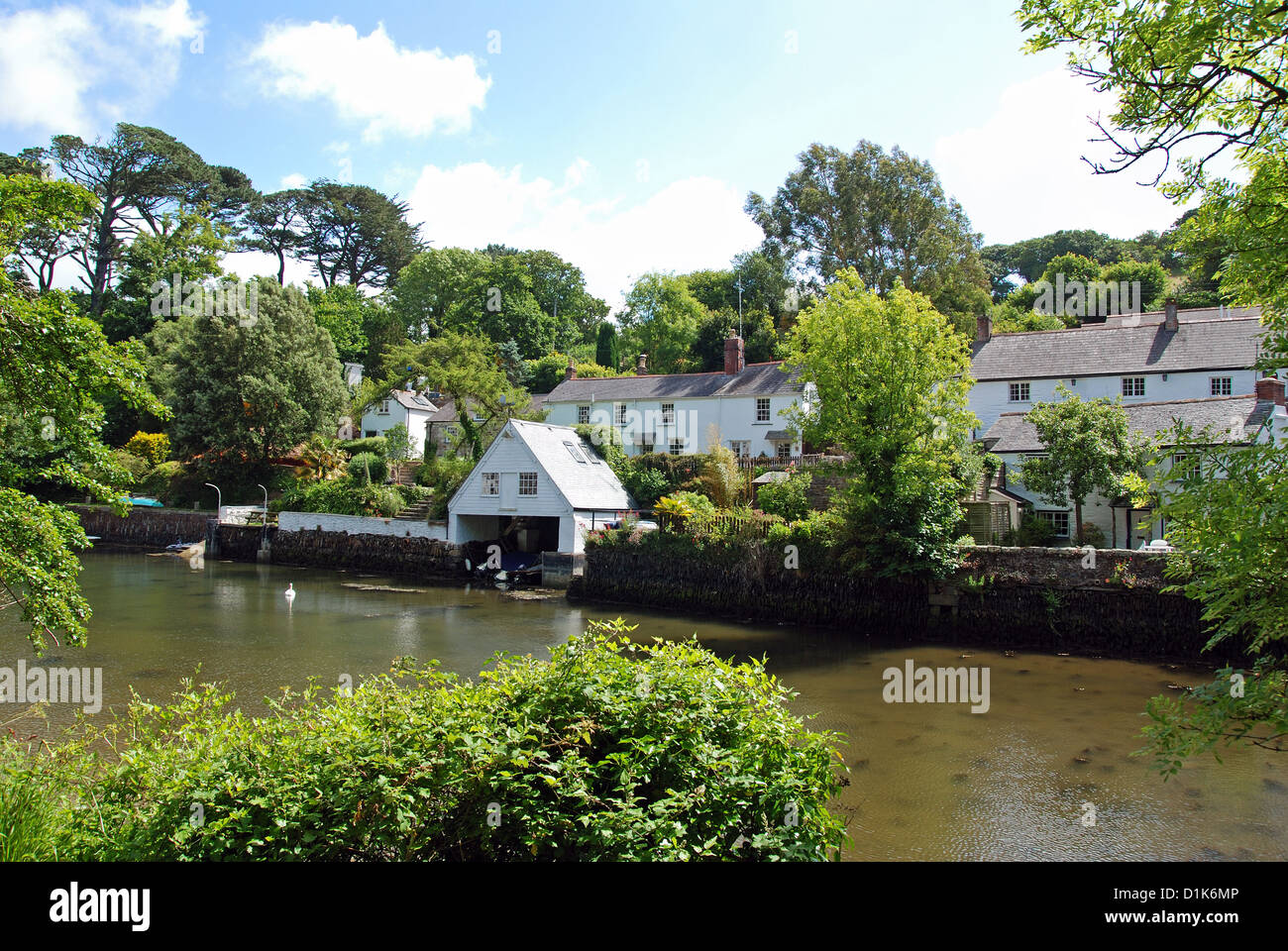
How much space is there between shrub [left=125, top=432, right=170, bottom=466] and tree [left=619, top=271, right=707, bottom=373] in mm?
34582

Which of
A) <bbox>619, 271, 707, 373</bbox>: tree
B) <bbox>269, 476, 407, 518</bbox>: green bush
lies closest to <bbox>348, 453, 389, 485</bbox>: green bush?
<bbox>269, 476, 407, 518</bbox>: green bush

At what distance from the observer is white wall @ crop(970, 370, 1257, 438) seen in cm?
3572

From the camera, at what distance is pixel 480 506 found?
120 ft

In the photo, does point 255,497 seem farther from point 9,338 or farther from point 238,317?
point 9,338

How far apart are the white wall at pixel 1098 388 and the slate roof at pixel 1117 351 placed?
11.1 inches

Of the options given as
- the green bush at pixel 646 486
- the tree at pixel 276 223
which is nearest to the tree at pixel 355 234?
the tree at pixel 276 223

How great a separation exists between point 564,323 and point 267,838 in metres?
70.5

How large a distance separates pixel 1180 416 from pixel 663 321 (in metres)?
40.0

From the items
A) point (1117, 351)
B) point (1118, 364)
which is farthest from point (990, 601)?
point (1117, 351)

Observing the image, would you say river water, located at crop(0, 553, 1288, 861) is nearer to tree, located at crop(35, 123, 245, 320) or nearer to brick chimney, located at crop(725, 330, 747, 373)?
brick chimney, located at crop(725, 330, 747, 373)

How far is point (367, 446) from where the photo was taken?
50688mm

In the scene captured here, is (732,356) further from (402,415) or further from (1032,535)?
(402,415)

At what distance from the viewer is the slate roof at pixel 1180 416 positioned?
92.6ft

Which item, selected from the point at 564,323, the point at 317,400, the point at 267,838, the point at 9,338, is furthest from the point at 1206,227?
the point at 564,323
